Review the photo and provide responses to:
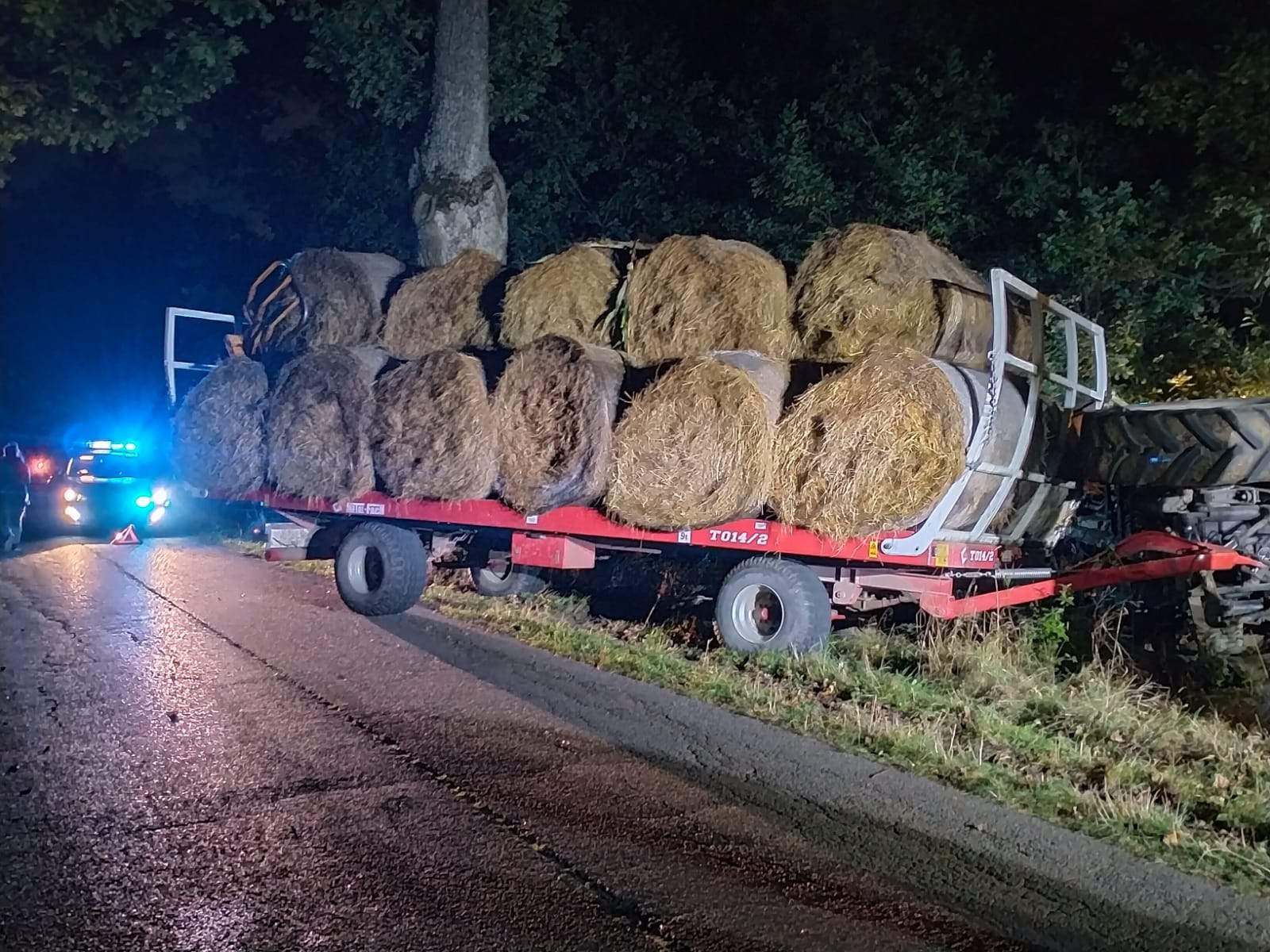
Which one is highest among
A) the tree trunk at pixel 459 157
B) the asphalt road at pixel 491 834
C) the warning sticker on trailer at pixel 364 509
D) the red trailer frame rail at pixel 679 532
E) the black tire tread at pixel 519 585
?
the tree trunk at pixel 459 157

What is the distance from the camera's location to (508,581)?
1135cm

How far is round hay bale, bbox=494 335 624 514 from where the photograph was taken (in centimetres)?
794

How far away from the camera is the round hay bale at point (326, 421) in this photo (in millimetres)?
9508

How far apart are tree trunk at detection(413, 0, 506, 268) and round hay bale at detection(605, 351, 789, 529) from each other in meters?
7.34

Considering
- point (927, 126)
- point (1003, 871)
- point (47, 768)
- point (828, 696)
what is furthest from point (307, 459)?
point (927, 126)

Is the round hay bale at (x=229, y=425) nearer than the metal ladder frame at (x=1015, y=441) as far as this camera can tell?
No

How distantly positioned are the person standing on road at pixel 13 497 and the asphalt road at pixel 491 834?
32.7 feet

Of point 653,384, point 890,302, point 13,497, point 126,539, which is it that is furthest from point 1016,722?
point 13,497

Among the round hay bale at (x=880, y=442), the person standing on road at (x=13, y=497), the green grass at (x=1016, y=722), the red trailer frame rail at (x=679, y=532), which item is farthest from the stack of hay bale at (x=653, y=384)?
the person standing on road at (x=13, y=497)

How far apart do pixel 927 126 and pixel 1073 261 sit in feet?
8.94

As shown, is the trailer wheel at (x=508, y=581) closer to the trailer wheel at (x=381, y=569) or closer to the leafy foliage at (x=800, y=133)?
the trailer wheel at (x=381, y=569)

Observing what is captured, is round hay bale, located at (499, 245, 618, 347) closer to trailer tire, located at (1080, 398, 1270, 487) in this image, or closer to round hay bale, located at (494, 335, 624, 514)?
round hay bale, located at (494, 335, 624, 514)

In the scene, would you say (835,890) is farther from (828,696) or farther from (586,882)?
(828,696)

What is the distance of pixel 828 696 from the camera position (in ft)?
22.9
